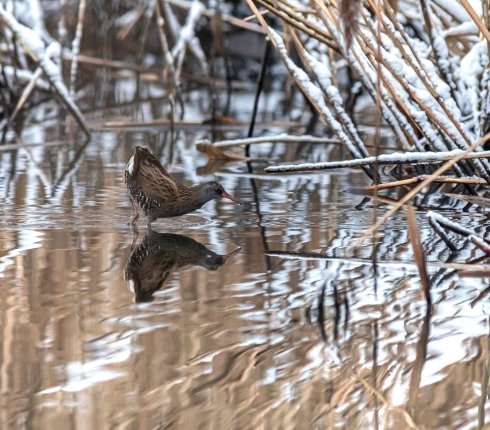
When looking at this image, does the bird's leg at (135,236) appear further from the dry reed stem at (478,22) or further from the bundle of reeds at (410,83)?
the dry reed stem at (478,22)

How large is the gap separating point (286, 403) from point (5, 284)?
1.14 metres

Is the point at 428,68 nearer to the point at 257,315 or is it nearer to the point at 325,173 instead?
the point at 325,173

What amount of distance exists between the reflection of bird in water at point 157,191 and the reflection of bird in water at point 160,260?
0.79ft

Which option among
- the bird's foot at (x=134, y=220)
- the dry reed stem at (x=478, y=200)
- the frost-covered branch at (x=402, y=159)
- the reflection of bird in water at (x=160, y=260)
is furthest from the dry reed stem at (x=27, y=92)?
the dry reed stem at (x=478, y=200)

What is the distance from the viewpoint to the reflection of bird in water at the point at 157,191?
399 cm

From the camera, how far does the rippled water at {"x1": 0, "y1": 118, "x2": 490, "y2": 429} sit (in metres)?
2.10

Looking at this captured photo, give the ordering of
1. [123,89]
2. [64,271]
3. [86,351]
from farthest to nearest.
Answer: [123,89], [64,271], [86,351]

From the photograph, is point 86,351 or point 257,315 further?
point 257,315

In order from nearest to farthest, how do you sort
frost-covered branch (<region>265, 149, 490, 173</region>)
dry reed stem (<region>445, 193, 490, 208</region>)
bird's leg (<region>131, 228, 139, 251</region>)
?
frost-covered branch (<region>265, 149, 490, 173</region>), bird's leg (<region>131, 228, 139, 251</region>), dry reed stem (<region>445, 193, 490, 208</region>)

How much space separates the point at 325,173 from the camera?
5199mm

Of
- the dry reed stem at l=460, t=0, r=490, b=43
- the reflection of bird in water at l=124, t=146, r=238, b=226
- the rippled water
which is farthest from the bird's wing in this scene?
the dry reed stem at l=460, t=0, r=490, b=43

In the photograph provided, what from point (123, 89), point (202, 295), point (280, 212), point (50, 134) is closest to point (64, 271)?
point (202, 295)

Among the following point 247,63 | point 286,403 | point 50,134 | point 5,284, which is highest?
point 247,63

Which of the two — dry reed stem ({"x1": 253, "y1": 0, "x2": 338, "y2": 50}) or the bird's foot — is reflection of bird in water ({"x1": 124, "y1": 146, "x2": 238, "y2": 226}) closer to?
the bird's foot
